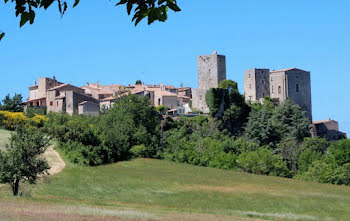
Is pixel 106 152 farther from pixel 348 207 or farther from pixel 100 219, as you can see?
pixel 100 219

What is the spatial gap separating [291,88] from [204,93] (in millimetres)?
13392

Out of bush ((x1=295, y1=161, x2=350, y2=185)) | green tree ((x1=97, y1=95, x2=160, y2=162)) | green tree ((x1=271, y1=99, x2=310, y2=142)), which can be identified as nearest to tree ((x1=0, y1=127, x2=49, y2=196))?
green tree ((x1=97, y1=95, x2=160, y2=162))

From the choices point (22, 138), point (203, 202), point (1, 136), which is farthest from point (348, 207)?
point (1, 136)

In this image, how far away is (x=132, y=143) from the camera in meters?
68.6

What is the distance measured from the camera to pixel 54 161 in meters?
54.4

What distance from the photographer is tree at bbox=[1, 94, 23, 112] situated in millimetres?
83375

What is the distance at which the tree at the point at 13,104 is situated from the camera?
274 ft

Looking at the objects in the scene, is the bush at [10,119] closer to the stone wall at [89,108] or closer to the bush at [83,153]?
the stone wall at [89,108]

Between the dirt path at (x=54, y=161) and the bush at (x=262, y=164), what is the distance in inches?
846

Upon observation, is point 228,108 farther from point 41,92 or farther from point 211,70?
point 41,92

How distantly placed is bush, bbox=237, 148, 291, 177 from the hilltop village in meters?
19.5

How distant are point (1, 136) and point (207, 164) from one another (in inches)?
930

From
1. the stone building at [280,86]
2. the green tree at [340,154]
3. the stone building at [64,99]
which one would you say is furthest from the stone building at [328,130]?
the stone building at [64,99]

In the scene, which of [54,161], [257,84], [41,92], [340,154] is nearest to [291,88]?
[257,84]
